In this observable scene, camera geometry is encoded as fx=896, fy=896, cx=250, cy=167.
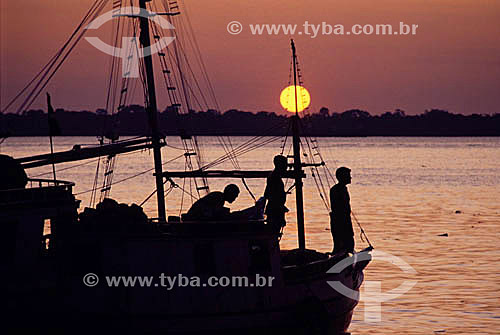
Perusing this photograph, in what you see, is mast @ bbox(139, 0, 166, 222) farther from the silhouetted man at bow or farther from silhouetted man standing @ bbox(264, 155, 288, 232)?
silhouetted man standing @ bbox(264, 155, 288, 232)

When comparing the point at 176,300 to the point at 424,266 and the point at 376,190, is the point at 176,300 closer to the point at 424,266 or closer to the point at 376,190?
the point at 424,266

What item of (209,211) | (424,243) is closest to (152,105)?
(209,211)

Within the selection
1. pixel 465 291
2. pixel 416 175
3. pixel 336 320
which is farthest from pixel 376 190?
pixel 336 320

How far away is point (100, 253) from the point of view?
2572 centimetres

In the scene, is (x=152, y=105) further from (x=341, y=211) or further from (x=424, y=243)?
(x=424, y=243)

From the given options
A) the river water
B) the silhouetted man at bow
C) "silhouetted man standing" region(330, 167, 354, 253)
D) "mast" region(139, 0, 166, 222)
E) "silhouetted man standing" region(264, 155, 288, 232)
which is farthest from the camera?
the river water

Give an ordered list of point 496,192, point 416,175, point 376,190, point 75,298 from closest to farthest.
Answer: point 75,298, point 496,192, point 376,190, point 416,175

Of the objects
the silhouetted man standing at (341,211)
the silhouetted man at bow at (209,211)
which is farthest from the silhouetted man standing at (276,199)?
the silhouetted man standing at (341,211)

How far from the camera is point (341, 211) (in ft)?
95.5

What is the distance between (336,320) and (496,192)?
91.5 m

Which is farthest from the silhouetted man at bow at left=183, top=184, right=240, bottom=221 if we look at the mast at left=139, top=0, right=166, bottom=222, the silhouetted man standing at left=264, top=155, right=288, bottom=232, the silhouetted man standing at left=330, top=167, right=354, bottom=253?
the mast at left=139, top=0, right=166, bottom=222

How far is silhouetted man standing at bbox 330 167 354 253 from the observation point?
93.2 feet

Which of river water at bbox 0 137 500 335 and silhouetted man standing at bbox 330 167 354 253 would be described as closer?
silhouetted man standing at bbox 330 167 354 253

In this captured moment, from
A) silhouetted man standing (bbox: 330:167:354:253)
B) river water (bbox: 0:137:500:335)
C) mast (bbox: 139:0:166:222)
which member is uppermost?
mast (bbox: 139:0:166:222)
